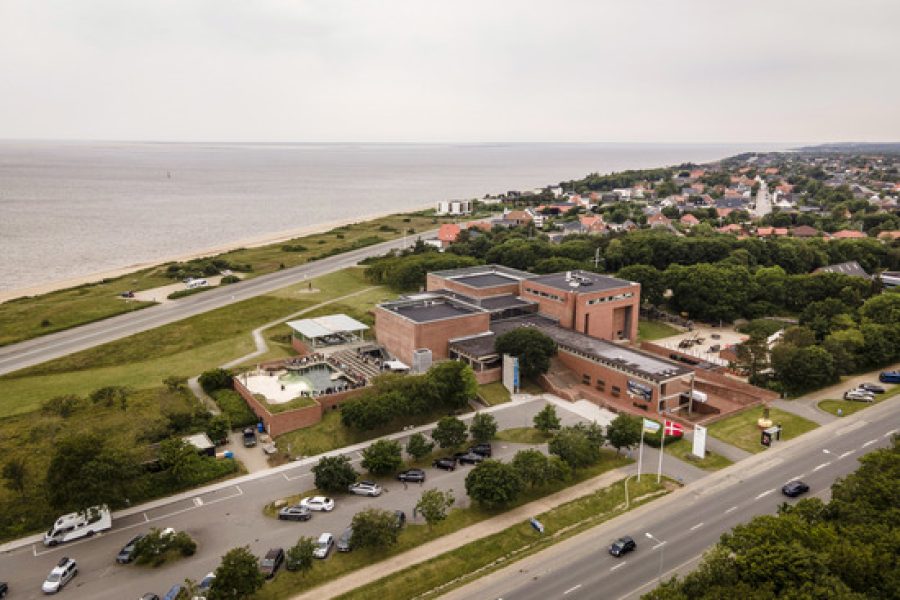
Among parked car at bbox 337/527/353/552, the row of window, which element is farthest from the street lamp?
the row of window

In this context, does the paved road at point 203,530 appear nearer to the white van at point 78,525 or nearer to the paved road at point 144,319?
A: the white van at point 78,525

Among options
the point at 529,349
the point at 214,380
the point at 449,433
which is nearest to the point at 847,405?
the point at 529,349

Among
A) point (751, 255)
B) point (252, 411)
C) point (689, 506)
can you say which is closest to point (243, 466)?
point (252, 411)

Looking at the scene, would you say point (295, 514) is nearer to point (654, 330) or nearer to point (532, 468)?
point (532, 468)

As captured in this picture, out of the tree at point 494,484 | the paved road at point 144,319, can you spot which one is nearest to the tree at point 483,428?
the tree at point 494,484

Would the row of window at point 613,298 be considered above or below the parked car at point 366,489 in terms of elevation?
above

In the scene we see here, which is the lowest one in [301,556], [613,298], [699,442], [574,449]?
[699,442]

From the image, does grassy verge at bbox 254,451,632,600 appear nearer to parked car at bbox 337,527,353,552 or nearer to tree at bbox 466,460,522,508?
parked car at bbox 337,527,353,552
